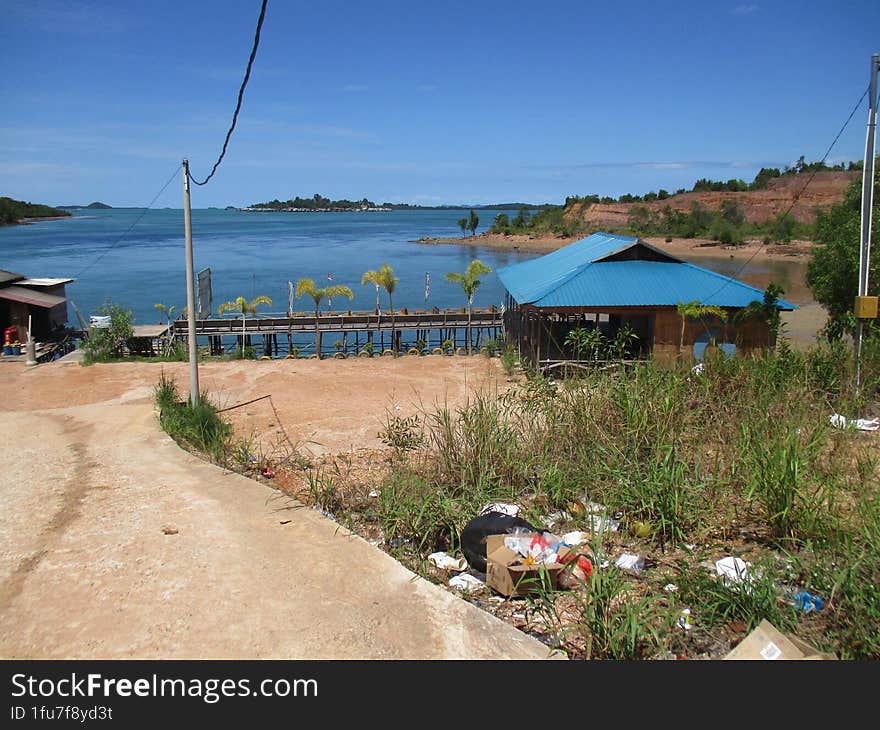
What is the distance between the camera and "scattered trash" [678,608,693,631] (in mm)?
5181

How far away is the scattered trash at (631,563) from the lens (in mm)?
6102

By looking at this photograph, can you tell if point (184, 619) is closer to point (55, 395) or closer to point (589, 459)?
point (589, 459)

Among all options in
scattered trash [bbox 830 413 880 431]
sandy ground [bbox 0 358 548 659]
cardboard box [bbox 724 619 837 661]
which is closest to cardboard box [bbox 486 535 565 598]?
sandy ground [bbox 0 358 548 659]

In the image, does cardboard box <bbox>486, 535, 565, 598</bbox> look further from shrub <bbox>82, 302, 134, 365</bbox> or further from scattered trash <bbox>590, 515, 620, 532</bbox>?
shrub <bbox>82, 302, 134, 365</bbox>

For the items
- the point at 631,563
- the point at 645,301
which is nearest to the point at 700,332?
the point at 645,301

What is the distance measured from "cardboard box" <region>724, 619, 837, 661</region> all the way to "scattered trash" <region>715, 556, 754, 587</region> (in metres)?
0.88

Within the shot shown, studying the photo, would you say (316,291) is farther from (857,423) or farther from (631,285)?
(857,423)

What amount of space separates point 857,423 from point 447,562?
551 cm

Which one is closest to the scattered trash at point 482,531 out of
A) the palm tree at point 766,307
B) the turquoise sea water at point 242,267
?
the palm tree at point 766,307

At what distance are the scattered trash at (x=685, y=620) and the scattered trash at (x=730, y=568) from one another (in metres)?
0.41

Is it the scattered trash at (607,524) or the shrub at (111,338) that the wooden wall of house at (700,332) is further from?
the shrub at (111,338)

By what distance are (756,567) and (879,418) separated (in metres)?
6.30
